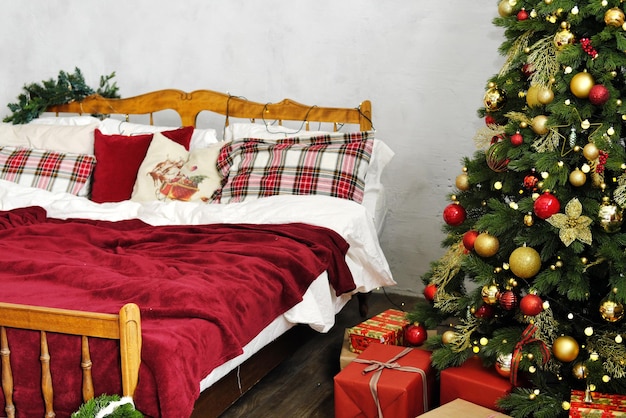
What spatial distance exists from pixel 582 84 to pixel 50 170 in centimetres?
266

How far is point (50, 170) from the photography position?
378 cm

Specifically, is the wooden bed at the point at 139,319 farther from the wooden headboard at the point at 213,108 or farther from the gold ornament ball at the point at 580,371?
the gold ornament ball at the point at 580,371

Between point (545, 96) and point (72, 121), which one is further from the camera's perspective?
point (72, 121)

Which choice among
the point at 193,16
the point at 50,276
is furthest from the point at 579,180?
the point at 193,16

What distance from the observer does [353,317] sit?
143 inches

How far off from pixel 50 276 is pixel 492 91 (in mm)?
1535

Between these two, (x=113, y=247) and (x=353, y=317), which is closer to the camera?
(x=113, y=247)

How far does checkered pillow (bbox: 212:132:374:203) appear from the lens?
3.35 meters

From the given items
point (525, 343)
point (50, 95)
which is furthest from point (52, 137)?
point (525, 343)

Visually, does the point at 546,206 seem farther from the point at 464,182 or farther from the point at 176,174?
the point at 176,174

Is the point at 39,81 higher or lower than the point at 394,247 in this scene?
higher

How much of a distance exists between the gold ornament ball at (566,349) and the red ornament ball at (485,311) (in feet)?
0.83

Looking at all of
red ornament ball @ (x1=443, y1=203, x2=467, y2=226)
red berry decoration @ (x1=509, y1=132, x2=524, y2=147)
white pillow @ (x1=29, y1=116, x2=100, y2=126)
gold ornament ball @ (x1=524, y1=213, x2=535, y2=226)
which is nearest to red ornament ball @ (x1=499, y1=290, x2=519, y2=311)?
gold ornament ball @ (x1=524, y1=213, x2=535, y2=226)

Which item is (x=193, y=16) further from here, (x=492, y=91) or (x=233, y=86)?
(x=492, y=91)
